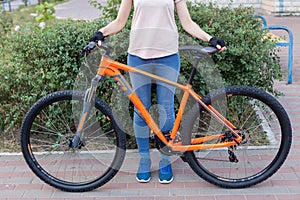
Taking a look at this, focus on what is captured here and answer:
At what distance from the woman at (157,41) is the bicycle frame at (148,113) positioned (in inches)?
2.8

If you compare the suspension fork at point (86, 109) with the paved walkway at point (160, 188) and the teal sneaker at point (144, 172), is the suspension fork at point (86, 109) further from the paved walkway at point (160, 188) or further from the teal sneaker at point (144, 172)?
the teal sneaker at point (144, 172)

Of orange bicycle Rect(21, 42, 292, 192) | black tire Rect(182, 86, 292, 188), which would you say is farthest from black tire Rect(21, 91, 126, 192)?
black tire Rect(182, 86, 292, 188)

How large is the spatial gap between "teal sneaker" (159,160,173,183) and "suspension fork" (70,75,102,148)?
27.0 inches

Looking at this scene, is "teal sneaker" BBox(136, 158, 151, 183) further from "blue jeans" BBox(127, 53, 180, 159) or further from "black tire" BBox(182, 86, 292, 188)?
"black tire" BBox(182, 86, 292, 188)

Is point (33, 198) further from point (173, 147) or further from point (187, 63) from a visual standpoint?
point (187, 63)

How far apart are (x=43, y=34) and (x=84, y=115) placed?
1417 mm

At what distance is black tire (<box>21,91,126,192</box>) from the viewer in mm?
3727

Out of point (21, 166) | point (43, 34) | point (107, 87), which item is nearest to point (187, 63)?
point (107, 87)

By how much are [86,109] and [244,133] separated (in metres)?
1.26

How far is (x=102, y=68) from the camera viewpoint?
3.65 metres

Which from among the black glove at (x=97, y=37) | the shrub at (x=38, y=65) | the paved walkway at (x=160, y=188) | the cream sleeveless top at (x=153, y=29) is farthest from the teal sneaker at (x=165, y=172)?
the shrub at (x=38, y=65)

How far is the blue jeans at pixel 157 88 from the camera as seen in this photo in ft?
12.0

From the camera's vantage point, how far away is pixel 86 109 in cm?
367

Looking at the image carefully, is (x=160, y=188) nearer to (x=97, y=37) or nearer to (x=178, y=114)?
(x=178, y=114)
